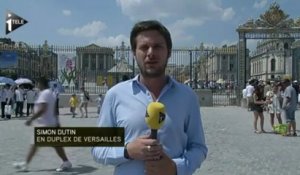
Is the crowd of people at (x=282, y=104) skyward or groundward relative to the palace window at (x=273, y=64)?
groundward

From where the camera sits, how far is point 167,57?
262cm

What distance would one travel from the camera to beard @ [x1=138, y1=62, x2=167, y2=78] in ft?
8.35

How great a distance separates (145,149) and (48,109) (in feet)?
23.1

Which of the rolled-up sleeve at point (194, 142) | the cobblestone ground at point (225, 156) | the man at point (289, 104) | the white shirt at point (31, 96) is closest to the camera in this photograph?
the rolled-up sleeve at point (194, 142)

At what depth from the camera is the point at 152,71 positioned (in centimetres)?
255

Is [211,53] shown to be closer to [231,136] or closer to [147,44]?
[231,136]

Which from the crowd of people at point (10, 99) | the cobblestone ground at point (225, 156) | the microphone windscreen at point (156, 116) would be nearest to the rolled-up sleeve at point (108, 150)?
the microphone windscreen at point (156, 116)

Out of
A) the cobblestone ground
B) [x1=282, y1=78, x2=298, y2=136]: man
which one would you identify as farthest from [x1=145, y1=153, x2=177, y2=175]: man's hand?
[x1=282, y1=78, x2=298, y2=136]: man

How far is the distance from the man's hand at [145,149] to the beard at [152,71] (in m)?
0.41

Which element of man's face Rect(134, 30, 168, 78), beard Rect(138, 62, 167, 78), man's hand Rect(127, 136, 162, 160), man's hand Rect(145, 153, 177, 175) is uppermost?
man's face Rect(134, 30, 168, 78)

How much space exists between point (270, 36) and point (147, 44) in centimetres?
2841

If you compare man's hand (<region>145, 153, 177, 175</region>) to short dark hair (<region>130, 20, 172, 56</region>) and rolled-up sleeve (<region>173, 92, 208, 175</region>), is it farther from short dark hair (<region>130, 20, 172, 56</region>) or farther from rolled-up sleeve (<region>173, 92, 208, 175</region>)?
short dark hair (<region>130, 20, 172, 56</region>)

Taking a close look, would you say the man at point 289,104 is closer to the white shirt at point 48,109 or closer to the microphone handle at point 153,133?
the white shirt at point 48,109

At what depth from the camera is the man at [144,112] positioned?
8.21ft
